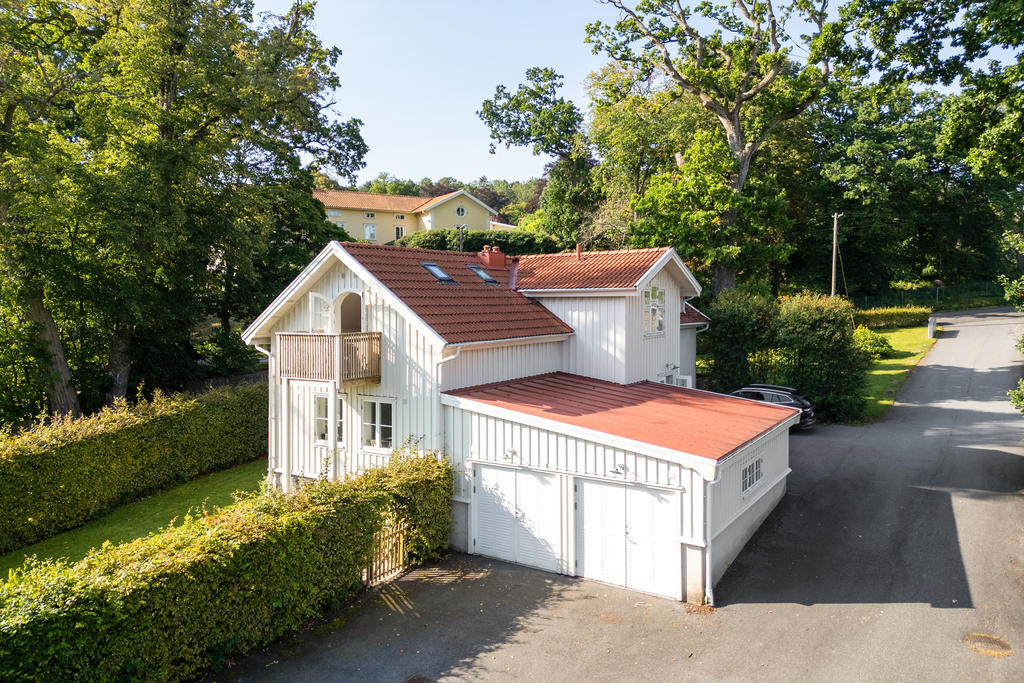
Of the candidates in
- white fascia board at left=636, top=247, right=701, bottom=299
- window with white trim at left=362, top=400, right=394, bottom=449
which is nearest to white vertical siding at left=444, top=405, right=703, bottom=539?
window with white trim at left=362, top=400, right=394, bottom=449

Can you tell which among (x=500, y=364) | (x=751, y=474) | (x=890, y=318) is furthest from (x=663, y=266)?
(x=890, y=318)

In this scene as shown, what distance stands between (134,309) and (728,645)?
22.5 m

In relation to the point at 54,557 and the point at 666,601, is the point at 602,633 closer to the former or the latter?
the point at 666,601

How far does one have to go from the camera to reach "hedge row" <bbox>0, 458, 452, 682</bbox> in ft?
25.6

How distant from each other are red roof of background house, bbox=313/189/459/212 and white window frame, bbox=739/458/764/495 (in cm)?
4699

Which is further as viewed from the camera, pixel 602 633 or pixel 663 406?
pixel 663 406

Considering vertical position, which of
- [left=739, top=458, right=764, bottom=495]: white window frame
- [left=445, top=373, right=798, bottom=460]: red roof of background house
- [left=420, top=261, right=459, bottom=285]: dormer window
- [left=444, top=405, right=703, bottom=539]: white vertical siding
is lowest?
[left=739, top=458, right=764, bottom=495]: white window frame

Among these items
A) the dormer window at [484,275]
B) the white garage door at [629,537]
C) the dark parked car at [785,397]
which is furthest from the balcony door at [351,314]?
the dark parked car at [785,397]

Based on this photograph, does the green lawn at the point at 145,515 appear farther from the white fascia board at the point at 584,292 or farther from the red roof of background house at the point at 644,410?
the white fascia board at the point at 584,292

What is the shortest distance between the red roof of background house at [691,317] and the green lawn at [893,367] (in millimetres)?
7004

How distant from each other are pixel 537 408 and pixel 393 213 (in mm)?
48552

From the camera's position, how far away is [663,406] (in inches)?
622

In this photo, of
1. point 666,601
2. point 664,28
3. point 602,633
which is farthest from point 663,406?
point 664,28

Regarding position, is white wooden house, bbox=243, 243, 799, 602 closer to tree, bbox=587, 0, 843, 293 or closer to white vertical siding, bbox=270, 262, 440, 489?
white vertical siding, bbox=270, 262, 440, 489
